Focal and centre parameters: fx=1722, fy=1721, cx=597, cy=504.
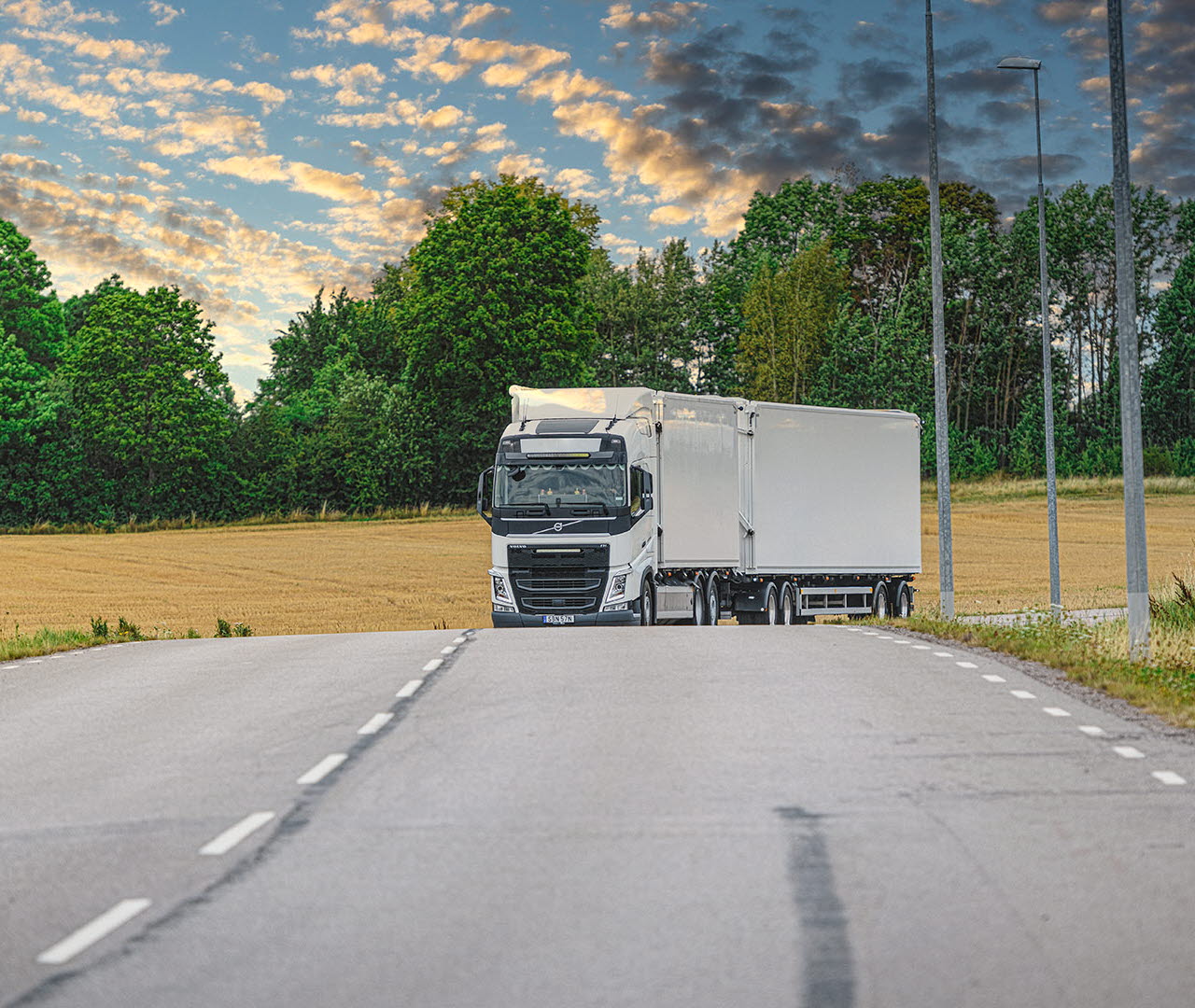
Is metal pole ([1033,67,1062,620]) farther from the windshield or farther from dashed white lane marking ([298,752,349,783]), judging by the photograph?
dashed white lane marking ([298,752,349,783])

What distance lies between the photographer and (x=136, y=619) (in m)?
37.2

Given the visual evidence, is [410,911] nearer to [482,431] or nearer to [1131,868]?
[1131,868]

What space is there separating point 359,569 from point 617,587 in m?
30.6

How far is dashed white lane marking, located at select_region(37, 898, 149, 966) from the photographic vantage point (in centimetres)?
618

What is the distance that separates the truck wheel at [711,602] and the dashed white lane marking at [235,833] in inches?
781

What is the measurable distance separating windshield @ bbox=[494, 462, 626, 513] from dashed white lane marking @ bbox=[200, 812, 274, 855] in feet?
54.9

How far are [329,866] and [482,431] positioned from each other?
242 ft

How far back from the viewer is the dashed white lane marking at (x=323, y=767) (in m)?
10.2

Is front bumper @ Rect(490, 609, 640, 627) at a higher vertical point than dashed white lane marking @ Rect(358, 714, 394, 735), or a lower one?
higher

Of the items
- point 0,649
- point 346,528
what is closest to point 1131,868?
point 0,649

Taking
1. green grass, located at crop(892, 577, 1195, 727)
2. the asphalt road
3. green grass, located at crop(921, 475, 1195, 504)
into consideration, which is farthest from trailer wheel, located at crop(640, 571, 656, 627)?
green grass, located at crop(921, 475, 1195, 504)

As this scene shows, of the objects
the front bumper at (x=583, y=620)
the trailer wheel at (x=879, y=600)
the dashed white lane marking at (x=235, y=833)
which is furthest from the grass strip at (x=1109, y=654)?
the trailer wheel at (x=879, y=600)

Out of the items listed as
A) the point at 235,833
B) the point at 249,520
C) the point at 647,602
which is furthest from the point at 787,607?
the point at 249,520

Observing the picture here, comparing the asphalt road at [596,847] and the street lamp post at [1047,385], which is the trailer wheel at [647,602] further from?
the asphalt road at [596,847]
